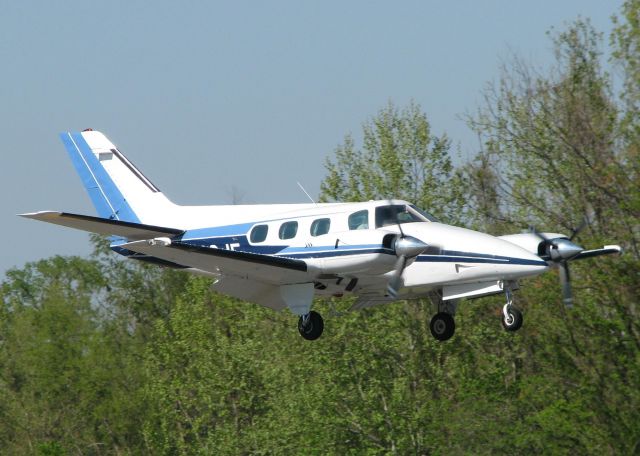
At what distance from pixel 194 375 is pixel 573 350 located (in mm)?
17199

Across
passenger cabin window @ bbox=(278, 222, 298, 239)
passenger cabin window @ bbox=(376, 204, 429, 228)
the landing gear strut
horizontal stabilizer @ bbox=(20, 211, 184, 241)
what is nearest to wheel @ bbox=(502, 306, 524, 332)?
the landing gear strut

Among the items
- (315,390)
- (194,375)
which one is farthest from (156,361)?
(315,390)

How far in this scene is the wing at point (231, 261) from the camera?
2186 cm

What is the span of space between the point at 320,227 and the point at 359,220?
75cm

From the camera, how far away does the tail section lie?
2709 cm

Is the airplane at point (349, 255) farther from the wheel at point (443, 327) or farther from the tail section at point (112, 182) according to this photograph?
the tail section at point (112, 182)

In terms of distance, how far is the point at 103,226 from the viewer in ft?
74.5

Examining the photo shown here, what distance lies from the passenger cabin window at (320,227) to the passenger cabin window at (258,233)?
49.9 inches

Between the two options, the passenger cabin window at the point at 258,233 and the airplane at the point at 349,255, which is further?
the passenger cabin window at the point at 258,233

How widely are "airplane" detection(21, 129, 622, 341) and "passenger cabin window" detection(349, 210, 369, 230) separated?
18 millimetres

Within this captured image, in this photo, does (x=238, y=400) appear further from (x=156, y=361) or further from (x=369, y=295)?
(x=369, y=295)

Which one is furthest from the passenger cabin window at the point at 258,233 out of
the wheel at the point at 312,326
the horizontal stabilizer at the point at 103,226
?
the horizontal stabilizer at the point at 103,226

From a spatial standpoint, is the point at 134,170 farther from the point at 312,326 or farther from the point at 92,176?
the point at 312,326

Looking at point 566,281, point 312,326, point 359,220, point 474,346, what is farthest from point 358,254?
point 474,346
